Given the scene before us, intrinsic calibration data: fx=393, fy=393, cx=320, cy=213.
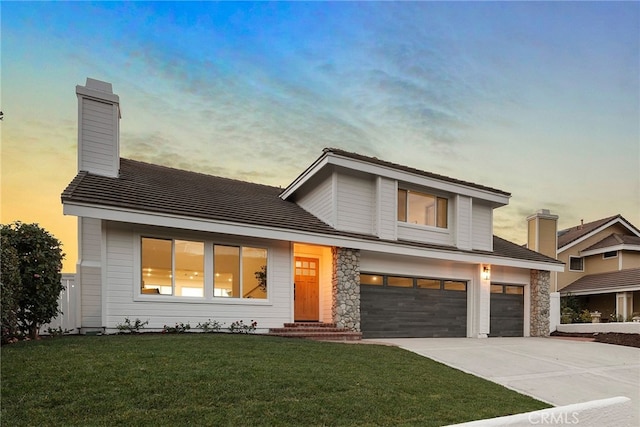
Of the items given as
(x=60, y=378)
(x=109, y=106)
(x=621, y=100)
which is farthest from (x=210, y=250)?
(x=621, y=100)

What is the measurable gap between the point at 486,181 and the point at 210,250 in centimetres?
1756

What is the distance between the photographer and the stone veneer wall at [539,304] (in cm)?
1603

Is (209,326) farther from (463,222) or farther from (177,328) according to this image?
(463,222)

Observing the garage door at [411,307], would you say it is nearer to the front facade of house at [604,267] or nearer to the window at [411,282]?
the window at [411,282]

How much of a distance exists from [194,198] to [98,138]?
10.1 ft

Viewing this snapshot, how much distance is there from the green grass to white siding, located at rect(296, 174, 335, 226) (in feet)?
19.3

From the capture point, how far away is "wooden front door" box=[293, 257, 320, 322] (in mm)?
12609

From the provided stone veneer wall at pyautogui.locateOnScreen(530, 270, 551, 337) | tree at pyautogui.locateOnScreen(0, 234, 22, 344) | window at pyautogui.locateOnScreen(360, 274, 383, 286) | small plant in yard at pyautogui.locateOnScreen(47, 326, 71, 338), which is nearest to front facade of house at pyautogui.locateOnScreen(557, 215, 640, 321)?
stone veneer wall at pyautogui.locateOnScreen(530, 270, 551, 337)

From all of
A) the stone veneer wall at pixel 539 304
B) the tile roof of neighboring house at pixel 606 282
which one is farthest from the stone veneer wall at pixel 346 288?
the tile roof of neighboring house at pixel 606 282

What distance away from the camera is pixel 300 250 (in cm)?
1266

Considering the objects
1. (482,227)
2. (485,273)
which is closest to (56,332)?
(485,273)

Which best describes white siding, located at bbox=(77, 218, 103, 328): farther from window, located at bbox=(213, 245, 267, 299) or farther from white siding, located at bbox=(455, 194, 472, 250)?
white siding, located at bbox=(455, 194, 472, 250)

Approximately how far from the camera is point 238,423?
4066 millimetres

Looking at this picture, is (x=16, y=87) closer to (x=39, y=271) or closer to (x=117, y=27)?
(x=117, y=27)
